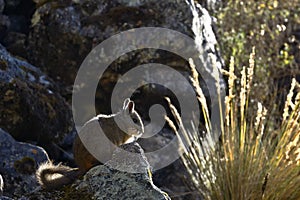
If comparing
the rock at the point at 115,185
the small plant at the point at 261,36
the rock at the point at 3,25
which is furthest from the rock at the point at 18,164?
the small plant at the point at 261,36

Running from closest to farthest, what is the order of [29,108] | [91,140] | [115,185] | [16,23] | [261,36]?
[115,185], [91,140], [29,108], [16,23], [261,36]

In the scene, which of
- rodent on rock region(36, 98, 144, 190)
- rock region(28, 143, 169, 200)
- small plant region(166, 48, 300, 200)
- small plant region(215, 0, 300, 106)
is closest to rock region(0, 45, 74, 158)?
rodent on rock region(36, 98, 144, 190)

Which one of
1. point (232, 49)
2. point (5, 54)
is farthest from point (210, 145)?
point (232, 49)

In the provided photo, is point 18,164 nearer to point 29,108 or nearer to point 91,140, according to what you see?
point 91,140

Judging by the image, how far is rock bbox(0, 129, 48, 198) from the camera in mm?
4688

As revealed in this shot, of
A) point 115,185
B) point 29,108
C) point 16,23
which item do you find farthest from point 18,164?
point 16,23

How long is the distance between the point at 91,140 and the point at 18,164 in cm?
72

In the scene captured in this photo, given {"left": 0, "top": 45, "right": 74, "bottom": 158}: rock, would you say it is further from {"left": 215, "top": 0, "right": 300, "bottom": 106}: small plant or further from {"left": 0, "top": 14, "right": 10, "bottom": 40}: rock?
{"left": 215, "top": 0, "right": 300, "bottom": 106}: small plant

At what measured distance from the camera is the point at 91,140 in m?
4.47

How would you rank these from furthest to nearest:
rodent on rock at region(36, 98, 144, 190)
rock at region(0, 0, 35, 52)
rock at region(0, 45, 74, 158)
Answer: rock at region(0, 0, 35, 52), rock at region(0, 45, 74, 158), rodent on rock at region(36, 98, 144, 190)

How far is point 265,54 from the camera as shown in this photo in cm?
911

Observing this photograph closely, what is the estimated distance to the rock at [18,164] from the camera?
15.4 ft

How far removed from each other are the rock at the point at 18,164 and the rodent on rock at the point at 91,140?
0.32 metres

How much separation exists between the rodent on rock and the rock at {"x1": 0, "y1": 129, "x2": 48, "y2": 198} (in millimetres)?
322
